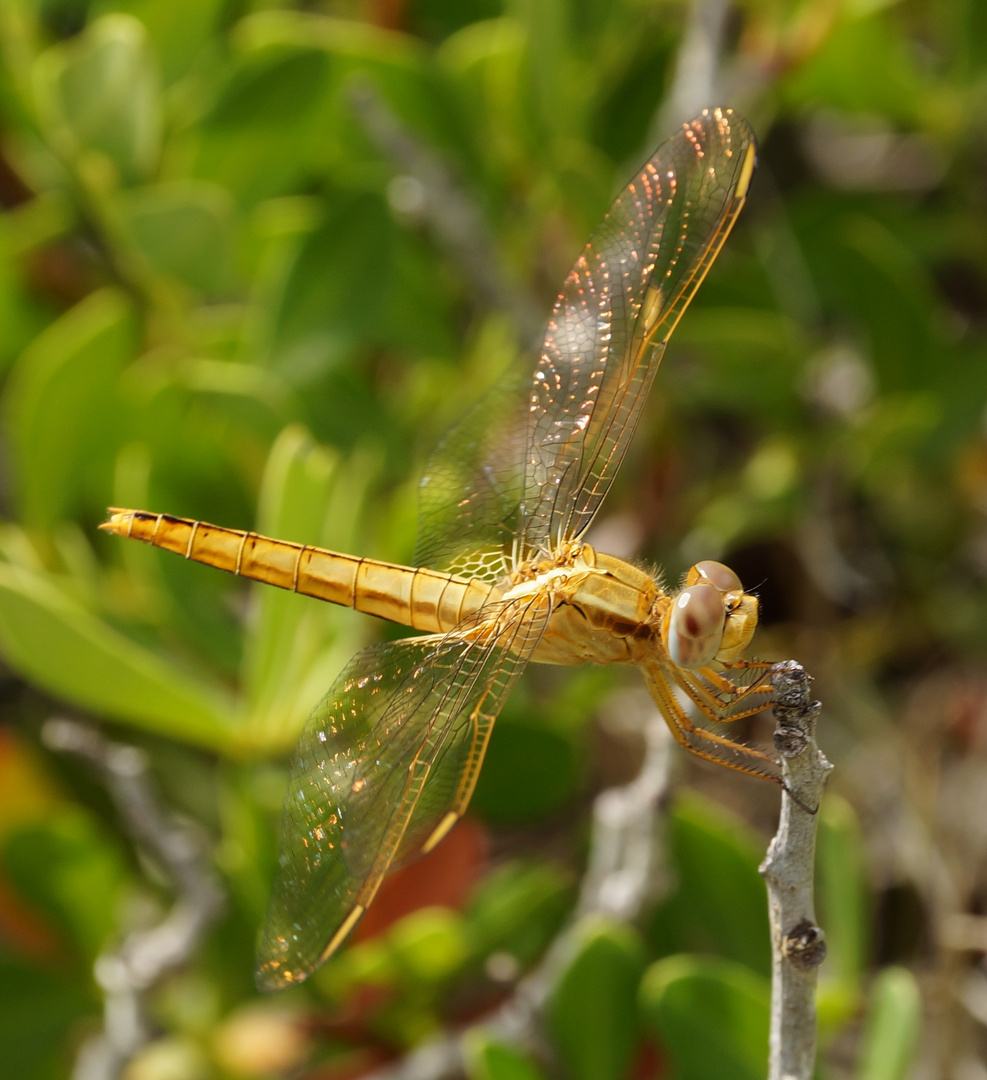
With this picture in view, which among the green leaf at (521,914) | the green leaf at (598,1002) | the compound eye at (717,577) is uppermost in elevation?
the compound eye at (717,577)

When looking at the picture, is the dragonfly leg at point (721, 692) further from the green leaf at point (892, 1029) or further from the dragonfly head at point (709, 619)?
the green leaf at point (892, 1029)

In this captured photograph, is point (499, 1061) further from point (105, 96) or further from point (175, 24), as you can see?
point (175, 24)

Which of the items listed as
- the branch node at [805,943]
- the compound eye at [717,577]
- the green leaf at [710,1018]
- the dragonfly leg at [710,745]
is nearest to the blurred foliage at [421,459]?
the green leaf at [710,1018]

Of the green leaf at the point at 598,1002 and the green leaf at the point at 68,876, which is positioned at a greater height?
the green leaf at the point at 68,876

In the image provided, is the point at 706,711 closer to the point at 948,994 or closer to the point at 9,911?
the point at 948,994

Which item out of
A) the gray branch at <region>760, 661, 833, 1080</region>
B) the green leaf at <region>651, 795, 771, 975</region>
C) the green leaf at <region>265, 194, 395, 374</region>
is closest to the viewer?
the gray branch at <region>760, 661, 833, 1080</region>

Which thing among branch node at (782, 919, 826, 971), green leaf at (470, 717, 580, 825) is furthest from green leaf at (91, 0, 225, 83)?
branch node at (782, 919, 826, 971)

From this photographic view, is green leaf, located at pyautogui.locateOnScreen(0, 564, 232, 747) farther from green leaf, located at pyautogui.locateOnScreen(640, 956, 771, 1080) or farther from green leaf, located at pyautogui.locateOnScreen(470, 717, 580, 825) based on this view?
green leaf, located at pyautogui.locateOnScreen(640, 956, 771, 1080)
